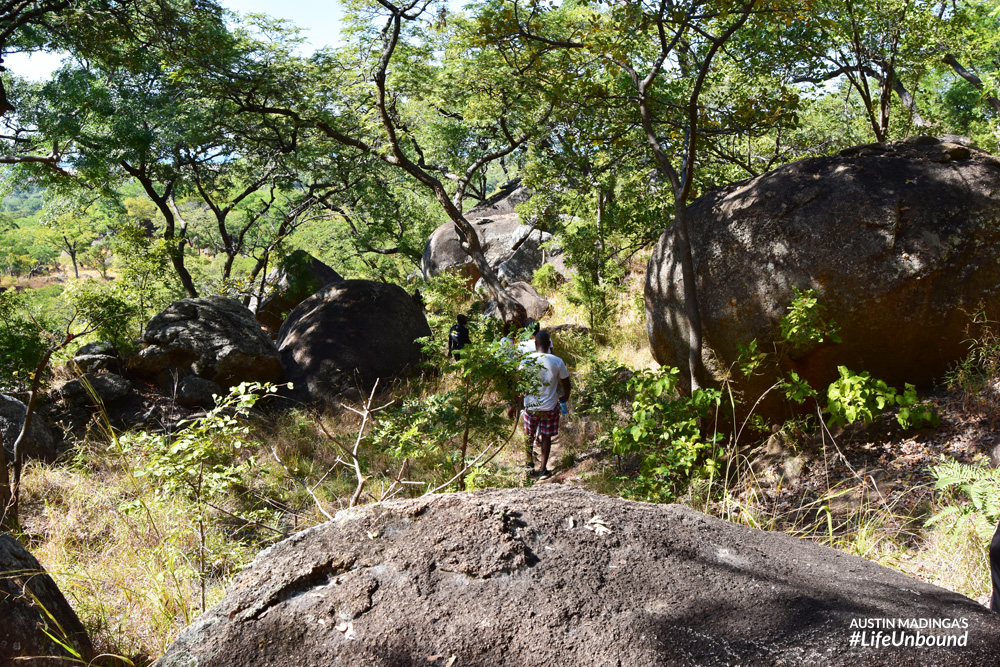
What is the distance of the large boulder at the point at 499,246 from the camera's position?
18219mm

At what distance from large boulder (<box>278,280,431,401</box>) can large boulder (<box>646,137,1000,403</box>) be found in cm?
571

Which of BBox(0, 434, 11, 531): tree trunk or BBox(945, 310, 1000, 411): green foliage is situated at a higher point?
BBox(945, 310, 1000, 411): green foliage

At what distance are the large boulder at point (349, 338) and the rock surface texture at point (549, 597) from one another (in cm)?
774

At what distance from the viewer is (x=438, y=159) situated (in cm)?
1895

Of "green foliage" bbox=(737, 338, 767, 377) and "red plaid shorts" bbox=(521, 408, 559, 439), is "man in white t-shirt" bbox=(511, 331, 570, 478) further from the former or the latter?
"green foliage" bbox=(737, 338, 767, 377)

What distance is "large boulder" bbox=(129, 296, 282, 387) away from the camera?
907 cm

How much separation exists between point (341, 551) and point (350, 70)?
1014cm

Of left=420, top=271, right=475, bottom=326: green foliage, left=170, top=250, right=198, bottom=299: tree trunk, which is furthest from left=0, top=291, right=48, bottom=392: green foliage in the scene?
left=420, top=271, right=475, bottom=326: green foliage

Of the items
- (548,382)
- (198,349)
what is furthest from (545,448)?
(198,349)

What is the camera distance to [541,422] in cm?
634

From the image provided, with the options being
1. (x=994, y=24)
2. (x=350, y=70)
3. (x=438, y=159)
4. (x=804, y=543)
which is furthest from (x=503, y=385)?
(x=438, y=159)

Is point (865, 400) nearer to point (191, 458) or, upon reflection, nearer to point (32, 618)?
point (191, 458)

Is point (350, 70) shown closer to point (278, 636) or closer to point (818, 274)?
point (818, 274)

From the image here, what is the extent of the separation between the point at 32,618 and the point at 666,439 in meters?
4.11
